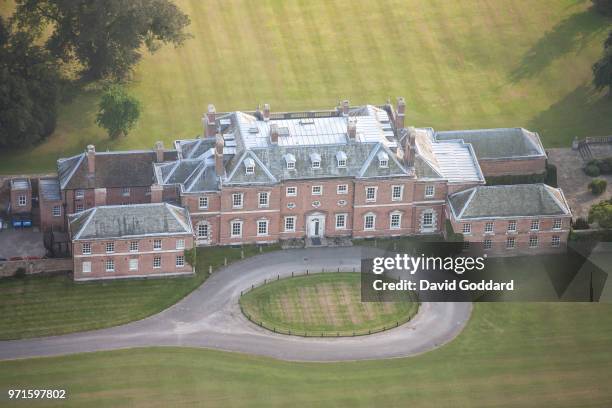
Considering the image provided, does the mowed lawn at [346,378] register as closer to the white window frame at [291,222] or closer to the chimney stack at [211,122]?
the white window frame at [291,222]

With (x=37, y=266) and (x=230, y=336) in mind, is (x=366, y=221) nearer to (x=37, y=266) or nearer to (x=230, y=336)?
(x=230, y=336)

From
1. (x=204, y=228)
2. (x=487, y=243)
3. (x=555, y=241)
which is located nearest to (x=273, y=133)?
(x=204, y=228)

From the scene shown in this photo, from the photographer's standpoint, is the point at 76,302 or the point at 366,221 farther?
the point at 366,221

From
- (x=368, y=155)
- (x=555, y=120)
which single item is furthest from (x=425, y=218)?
(x=555, y=120)

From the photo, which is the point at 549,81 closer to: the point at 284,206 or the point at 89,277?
the point at 284,206

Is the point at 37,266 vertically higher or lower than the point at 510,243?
lower

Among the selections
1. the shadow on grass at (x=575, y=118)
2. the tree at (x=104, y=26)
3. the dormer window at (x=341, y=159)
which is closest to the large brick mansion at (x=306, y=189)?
the dormer window at (x=341, y=159)

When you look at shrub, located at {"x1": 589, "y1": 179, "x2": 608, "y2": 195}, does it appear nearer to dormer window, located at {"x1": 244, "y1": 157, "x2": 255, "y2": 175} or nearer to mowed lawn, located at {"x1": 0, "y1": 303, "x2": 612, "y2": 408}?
mowed lawn, located at {"x1": 0, "y1": 303, "x2": 612, "y2": 408}
